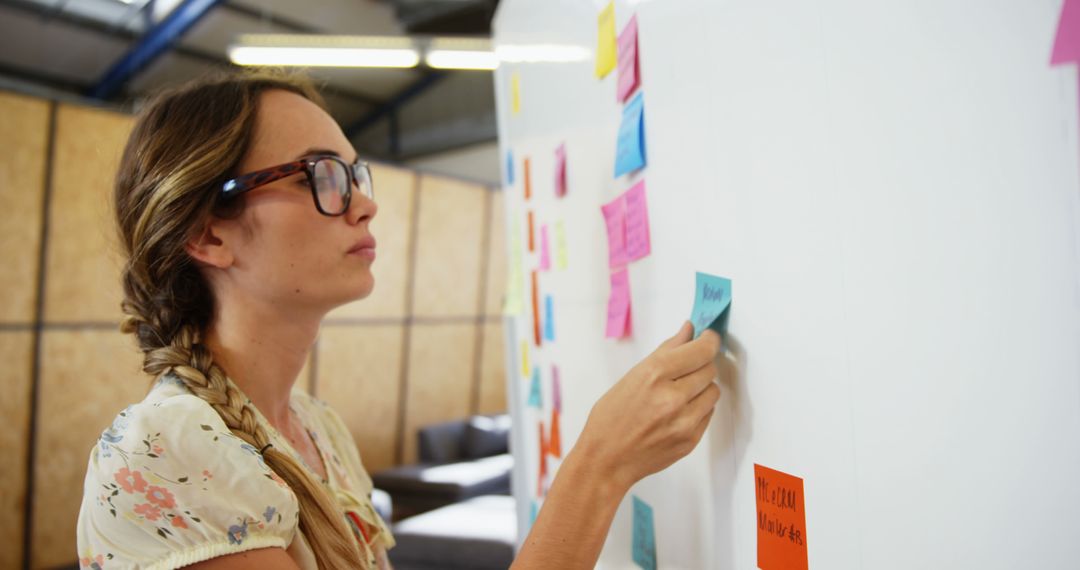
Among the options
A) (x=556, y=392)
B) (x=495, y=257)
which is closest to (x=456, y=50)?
(x=495, y=257)

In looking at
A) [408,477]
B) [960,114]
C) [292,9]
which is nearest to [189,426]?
[960,114]

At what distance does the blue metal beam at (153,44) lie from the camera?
6832 millimetres

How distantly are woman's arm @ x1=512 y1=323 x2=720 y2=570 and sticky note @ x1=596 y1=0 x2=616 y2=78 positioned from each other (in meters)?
0.53

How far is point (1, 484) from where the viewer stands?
3.82 meters

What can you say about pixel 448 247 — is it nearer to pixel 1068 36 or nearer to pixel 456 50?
pixel 456 50

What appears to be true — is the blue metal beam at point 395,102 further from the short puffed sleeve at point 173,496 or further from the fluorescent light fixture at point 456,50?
the short puffed sleeve at point 173,496

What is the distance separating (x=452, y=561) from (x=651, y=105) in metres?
3.08

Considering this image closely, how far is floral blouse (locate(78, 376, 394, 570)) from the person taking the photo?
0.80m

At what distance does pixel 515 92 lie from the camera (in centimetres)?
192

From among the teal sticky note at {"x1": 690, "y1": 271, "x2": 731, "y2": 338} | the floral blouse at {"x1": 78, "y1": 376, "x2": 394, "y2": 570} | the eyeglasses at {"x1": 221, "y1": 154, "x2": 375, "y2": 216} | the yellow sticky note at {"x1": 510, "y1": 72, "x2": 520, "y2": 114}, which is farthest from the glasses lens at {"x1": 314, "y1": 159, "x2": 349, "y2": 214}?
the yellow sticky note at {"x1": 510, "y1": 72, "x2": 520, "y2": 114}

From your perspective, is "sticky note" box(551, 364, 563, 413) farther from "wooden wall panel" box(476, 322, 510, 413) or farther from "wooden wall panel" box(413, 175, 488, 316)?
"wooden wall panel" box(476, 322, 510, 413)

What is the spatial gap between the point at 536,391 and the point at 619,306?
72cm

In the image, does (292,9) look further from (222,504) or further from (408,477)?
(222,504)

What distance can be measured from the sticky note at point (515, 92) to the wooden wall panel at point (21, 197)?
11.2 feet
